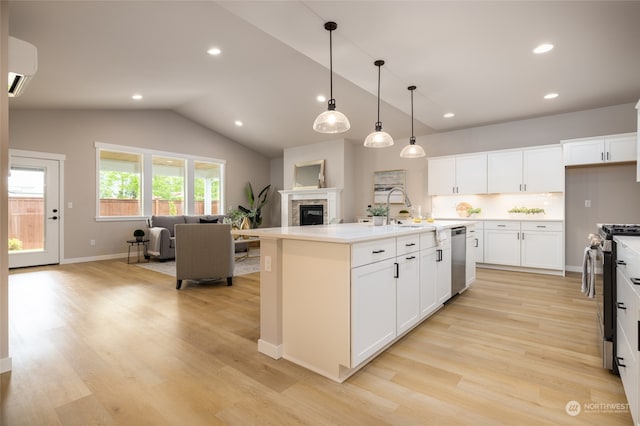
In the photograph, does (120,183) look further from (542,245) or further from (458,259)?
(542,245)

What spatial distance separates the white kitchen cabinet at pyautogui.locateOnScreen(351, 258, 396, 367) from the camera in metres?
1.94

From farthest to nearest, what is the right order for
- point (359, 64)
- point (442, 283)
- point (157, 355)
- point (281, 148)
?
1. point (281, 148)
2. point (359, 64)
3. point (442, 283)
4. point (157, 355)

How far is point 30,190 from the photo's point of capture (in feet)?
18.5

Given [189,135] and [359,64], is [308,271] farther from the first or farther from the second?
[189,135]

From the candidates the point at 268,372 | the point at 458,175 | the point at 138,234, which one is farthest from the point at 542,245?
the point at 138,234

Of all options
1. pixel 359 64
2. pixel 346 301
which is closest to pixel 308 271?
pixel 346 301

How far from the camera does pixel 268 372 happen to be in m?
2.05

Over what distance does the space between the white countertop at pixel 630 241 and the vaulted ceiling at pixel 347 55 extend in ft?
6.31

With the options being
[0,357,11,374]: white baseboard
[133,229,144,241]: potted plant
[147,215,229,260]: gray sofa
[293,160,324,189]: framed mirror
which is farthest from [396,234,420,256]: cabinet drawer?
[133,229,144,241]: potted plant

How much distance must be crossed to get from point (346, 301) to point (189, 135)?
7.39 m

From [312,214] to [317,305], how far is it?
20.2ft

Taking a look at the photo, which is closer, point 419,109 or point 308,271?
point 308,271

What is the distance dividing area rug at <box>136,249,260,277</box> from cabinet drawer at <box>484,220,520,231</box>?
4109 mm

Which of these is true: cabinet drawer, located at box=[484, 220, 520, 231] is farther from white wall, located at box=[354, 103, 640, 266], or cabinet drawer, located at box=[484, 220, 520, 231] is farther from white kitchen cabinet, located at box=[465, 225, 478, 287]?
white kitchen cabinet, located at box=[465, 225, 478, 287]
